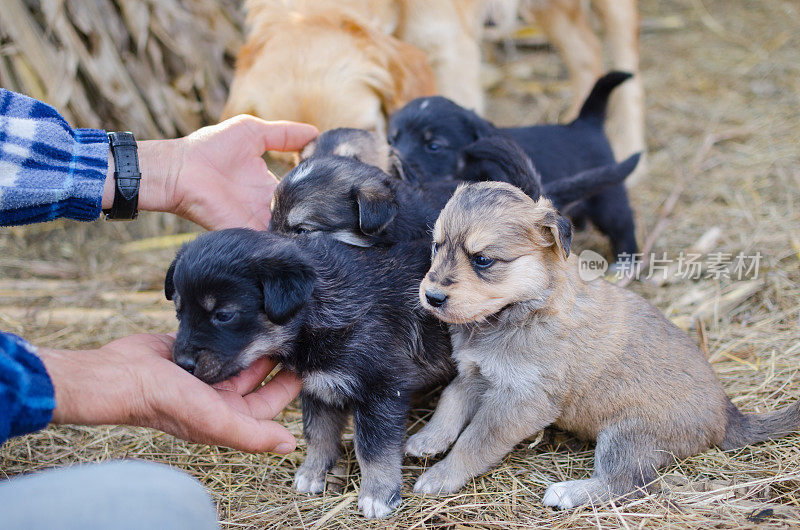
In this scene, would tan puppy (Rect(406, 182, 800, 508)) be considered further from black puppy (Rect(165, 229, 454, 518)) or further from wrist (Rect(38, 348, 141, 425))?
wrist (Rect(38, 348, 141, 425))

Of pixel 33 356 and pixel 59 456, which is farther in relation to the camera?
pixel 59 456

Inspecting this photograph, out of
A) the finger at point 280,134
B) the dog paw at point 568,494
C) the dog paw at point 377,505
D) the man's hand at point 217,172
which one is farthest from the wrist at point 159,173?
the dog paw at point 568,494

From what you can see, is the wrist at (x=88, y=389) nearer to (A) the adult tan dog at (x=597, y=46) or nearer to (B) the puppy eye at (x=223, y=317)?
(B) the puppy eye at (x=223, y=317)

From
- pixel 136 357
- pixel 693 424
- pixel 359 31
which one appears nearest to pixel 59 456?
pixel 136 357

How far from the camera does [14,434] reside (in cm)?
229

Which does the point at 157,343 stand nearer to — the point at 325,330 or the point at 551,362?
the point at 325,330

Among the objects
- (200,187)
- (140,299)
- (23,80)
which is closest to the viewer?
(200,187)

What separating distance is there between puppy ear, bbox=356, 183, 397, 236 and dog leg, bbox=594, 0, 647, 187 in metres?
3.85

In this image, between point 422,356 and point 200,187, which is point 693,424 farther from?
point 200,187

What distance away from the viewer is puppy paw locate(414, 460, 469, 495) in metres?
3.01

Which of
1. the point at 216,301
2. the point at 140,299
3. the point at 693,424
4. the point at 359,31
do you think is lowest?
the point at 140,299

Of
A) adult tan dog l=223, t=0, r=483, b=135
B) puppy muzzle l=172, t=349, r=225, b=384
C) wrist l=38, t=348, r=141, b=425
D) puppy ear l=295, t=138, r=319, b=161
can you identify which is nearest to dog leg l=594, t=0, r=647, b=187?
adult tan dog l=223, t=0, r=483, b=135

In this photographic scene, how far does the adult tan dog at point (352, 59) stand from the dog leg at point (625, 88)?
1569 millimetres

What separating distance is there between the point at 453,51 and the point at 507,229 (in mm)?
3265
